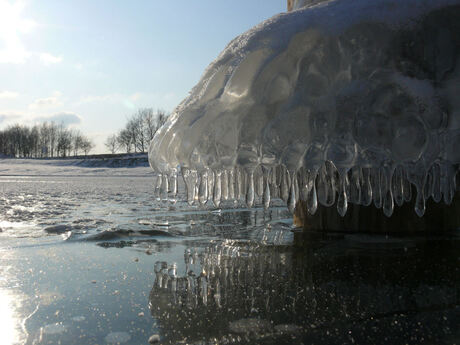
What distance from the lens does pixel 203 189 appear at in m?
1.89

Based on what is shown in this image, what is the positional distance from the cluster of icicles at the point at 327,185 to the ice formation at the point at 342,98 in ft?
0.05

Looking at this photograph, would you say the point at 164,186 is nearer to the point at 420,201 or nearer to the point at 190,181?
the point at 190,181

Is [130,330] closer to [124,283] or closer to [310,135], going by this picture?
[124,283]

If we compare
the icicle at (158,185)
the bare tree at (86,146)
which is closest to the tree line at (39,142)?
the bare tree at (86,146)

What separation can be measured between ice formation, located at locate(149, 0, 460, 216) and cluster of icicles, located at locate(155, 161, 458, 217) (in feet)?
0.05

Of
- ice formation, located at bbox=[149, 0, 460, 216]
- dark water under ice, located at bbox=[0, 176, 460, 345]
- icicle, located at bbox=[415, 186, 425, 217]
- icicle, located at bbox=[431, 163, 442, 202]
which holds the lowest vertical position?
dark water under ice, located at bbox=[0, 176, 460, 345]

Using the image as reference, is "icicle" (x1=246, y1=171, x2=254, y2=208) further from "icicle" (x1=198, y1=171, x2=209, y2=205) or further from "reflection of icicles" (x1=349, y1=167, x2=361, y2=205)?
"reflection of icicles" (x1=349, y1=167, x2=361, y2=205)

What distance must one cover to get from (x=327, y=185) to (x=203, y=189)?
0.67 meters

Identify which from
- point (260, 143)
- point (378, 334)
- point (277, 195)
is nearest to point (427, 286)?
point (378, 334)

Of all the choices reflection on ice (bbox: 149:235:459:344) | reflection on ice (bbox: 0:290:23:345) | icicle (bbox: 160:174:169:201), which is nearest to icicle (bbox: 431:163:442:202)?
reflection on ice (bbox: 149:235:459:344)

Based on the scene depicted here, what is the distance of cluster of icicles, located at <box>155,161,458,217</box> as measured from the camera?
1.69m

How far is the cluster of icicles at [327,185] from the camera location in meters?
1.69

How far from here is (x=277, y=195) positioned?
217 centimetres

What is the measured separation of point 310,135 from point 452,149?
1.97 feet
